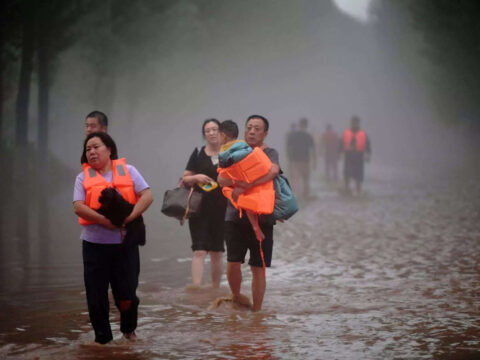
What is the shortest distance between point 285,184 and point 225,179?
0.51 meters

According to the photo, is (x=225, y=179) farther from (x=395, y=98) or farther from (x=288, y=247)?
(x=395, y=98)

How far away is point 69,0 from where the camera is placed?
27422 mm

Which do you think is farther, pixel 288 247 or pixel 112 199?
pixel 288 247

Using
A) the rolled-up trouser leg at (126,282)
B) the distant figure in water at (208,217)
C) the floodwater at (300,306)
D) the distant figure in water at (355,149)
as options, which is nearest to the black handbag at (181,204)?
the distant figure in water at (208,217)

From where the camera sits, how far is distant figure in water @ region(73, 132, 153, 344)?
660 cm

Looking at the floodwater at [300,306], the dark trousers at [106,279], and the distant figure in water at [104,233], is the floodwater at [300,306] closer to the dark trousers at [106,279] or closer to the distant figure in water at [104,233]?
the dark trousers at [106,279]

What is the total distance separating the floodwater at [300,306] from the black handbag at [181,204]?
808mm

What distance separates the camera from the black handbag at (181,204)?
8.86 metres

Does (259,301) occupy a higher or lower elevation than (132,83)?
lower

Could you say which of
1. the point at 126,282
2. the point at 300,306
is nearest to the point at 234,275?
the point at 300,306

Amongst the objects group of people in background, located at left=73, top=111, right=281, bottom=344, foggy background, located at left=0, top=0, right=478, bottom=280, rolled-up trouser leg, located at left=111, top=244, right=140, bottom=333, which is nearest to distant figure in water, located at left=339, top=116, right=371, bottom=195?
foggy background, located at left=0, top=0, right=478, bottom=280

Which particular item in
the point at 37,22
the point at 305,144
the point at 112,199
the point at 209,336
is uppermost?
the point at 37,22

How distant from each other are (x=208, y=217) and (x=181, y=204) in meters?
0.58

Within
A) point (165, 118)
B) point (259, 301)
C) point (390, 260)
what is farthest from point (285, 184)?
point (165, 118)
